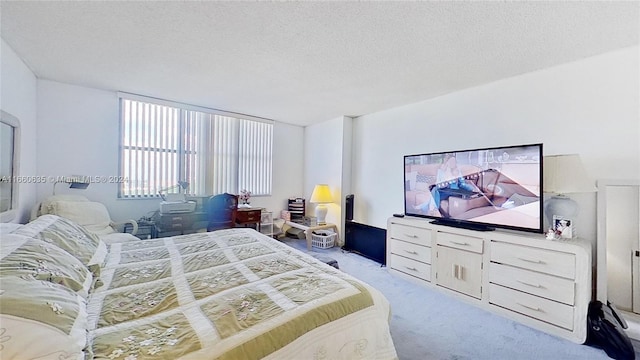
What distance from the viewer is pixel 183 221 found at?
3.54m

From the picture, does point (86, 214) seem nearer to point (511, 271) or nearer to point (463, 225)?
point (463, 225)

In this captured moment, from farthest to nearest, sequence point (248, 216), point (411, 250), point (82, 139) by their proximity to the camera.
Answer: point (248, 216) < point (82, 139) < point (411, 250)

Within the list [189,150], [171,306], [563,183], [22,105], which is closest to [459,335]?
[563,183]

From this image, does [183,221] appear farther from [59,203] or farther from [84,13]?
[84,13]

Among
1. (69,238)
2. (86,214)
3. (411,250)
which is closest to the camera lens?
(69,238)

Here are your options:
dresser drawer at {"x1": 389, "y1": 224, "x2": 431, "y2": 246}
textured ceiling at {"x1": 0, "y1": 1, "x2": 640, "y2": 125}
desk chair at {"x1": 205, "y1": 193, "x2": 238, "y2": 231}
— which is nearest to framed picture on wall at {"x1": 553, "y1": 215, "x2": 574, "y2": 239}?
dresser drawer at {"x1": 389, "y1": 224, "x2": 431, "y2": 246}

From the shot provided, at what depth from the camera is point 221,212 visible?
12.8 ft

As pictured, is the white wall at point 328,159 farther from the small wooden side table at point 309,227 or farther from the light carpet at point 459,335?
the light carpet at point 459,335

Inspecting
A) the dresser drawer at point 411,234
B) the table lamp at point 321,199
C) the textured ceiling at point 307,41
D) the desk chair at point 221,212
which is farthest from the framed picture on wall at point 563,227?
the desk chair at point 221,212

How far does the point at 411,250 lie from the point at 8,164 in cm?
398

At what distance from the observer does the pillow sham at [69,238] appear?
4.82 ft

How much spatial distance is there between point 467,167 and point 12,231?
3.60m

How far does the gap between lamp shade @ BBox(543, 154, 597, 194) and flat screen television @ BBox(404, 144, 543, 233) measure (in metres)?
0.14

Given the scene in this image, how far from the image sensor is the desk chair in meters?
3.87
